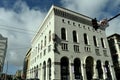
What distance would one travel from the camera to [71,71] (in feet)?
132

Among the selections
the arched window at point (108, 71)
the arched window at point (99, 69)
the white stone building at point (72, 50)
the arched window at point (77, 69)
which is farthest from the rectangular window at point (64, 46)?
the arched window at point (108, 71)

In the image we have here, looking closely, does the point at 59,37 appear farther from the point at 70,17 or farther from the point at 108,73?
the point at 108,73

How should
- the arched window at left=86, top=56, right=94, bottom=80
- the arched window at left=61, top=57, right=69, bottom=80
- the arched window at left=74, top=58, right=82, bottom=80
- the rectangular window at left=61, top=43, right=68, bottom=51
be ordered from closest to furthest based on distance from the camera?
the arched window at left=61, top=57, right=69, bottom=80
the arched window at left=74, top=58, right=82, bottom=80
the rectangular window at left=61, top=43, right=68, bottom=51
the arched window at left=86, top=56, right=94, bottom=80

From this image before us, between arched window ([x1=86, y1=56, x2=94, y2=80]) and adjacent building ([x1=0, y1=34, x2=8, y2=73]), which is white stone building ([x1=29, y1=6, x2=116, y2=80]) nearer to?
arched window ([x1=86, y1=56, x2=94, y2=80])

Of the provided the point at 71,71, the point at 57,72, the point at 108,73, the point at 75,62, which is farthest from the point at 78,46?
the point at 108,73

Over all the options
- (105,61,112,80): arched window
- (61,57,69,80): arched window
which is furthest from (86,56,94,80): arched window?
(61,57,69,80): arched window

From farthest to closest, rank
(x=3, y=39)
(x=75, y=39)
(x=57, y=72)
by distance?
(x=3, y=39) → (x=75, y=39) → (x=57, y=72)

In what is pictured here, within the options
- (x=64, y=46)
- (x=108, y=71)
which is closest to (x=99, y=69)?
(x=108, y=71)

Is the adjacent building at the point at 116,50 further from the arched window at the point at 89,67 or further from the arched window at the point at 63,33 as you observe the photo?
the arched window at the point at 63,33

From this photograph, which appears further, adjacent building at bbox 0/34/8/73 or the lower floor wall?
adjacent building at bbox 0/34/8/73

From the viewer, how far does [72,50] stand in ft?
142

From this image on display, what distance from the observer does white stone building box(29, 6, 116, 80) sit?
4011 cm

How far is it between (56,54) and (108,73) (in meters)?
23.4

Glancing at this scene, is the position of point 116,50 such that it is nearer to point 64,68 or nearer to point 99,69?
point 99,69
